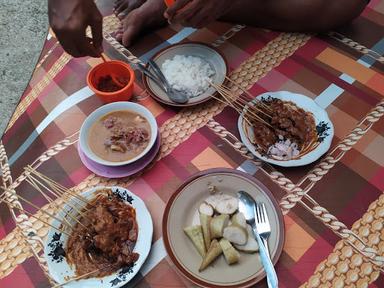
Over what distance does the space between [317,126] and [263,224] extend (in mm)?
390

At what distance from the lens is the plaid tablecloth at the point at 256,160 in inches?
42.9

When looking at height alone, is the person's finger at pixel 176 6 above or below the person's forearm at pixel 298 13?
above

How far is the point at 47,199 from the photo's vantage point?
1.21 meters

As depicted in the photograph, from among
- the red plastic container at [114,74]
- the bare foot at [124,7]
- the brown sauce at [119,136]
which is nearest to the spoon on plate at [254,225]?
the brown sauce at [119,136]

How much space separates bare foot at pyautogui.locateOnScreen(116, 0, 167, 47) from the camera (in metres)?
1.67

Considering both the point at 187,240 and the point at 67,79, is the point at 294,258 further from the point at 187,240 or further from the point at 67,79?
the point at 67,79

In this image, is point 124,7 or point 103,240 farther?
point 124,7

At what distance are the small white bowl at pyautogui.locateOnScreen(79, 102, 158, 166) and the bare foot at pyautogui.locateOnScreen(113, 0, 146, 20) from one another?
60 centimetres

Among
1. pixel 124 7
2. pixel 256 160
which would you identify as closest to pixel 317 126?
pixel 256 160

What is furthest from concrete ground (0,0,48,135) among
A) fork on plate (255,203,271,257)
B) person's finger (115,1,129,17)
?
fork on plate (255,203,271,257)

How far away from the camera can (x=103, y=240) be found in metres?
1.08

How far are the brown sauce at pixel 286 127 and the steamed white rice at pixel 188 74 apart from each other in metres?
0.28

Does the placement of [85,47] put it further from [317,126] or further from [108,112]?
[317,126]

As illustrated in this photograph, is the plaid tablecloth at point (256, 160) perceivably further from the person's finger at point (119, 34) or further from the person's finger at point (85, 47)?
the person's finger at point (85, 47)
